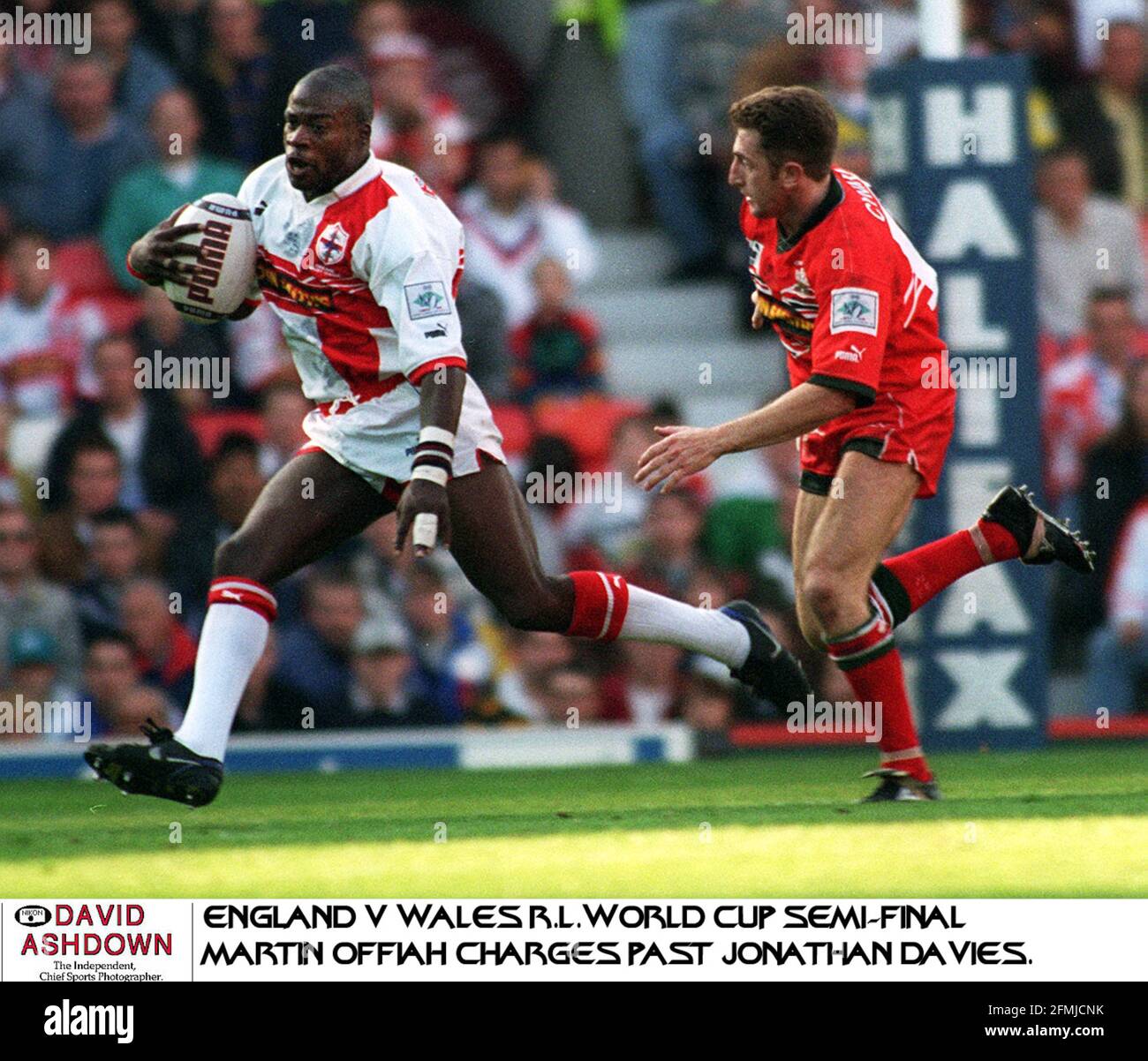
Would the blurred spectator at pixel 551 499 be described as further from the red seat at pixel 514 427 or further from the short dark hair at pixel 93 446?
the short dark hair at pixel 93 446

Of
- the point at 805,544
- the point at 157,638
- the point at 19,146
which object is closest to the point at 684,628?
the point at 805,544

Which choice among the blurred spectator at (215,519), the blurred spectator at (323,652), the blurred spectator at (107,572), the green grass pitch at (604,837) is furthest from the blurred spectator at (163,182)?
the green grass pitch at (604,837)

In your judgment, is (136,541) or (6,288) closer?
(136,541)

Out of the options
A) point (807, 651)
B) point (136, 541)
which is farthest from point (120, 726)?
point (807, 651)

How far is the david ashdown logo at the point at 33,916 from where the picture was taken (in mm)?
5066

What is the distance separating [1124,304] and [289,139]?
5.77 m

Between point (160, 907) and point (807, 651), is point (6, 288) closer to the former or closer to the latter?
point (807, 651)

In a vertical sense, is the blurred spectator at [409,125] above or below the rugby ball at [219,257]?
above

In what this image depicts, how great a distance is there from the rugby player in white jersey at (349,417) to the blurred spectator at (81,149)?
4411 mm

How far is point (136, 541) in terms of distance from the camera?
989 cm

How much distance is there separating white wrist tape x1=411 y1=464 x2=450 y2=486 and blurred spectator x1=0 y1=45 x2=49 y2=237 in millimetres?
5482

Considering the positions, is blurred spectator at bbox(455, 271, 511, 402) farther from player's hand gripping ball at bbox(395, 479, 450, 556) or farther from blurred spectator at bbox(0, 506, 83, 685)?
player's hand gripping ball at bbox(395, 479, 450, 556)

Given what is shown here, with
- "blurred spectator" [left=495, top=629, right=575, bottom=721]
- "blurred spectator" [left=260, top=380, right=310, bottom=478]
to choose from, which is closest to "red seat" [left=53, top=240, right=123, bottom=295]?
"blurred spectator" [left=260, top=380, right=310, bottom=478]

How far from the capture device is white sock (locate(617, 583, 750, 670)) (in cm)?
698
